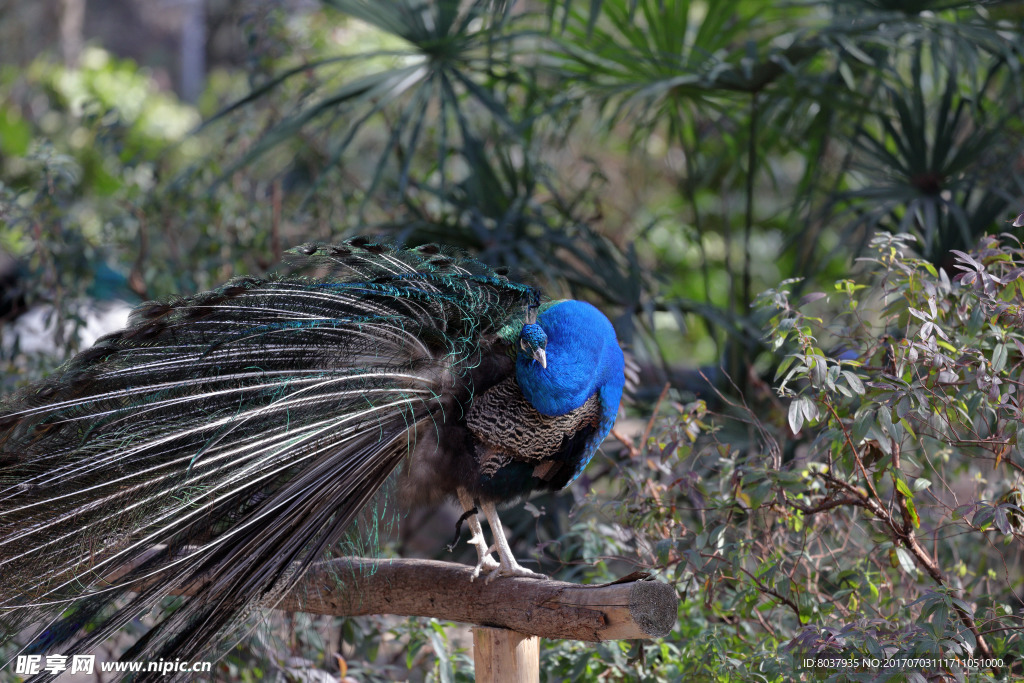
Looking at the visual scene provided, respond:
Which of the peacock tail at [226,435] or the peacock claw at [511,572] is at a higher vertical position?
the peacock tail at [226,435]

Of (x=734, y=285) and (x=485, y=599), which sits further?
(x=734, y=285)

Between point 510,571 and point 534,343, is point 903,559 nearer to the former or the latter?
point 510,571

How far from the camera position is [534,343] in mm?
2145

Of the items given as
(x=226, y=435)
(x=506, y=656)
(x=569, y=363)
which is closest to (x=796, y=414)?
(x=569, y=363)

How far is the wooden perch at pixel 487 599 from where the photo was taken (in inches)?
76.1

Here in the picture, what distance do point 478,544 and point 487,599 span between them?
0.62 ft

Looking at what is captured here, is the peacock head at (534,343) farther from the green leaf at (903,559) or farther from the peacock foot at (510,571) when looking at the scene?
the green leaf at (903,559)

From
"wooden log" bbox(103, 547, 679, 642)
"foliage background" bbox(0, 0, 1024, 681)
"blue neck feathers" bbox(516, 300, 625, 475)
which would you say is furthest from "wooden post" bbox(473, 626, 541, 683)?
"blue neck feathers" bbox(516, 300, 625, 475)

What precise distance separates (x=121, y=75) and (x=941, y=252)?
8.12 meters

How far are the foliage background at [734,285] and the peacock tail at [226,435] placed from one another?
0.58 meters

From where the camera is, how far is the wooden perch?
6.34ft

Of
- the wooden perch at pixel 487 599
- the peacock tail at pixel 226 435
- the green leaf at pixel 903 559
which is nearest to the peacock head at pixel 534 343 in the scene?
the peacock tail at pixel 226 435

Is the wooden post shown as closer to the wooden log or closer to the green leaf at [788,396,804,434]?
the wooden log

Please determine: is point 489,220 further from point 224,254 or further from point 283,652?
A: point 283,652
